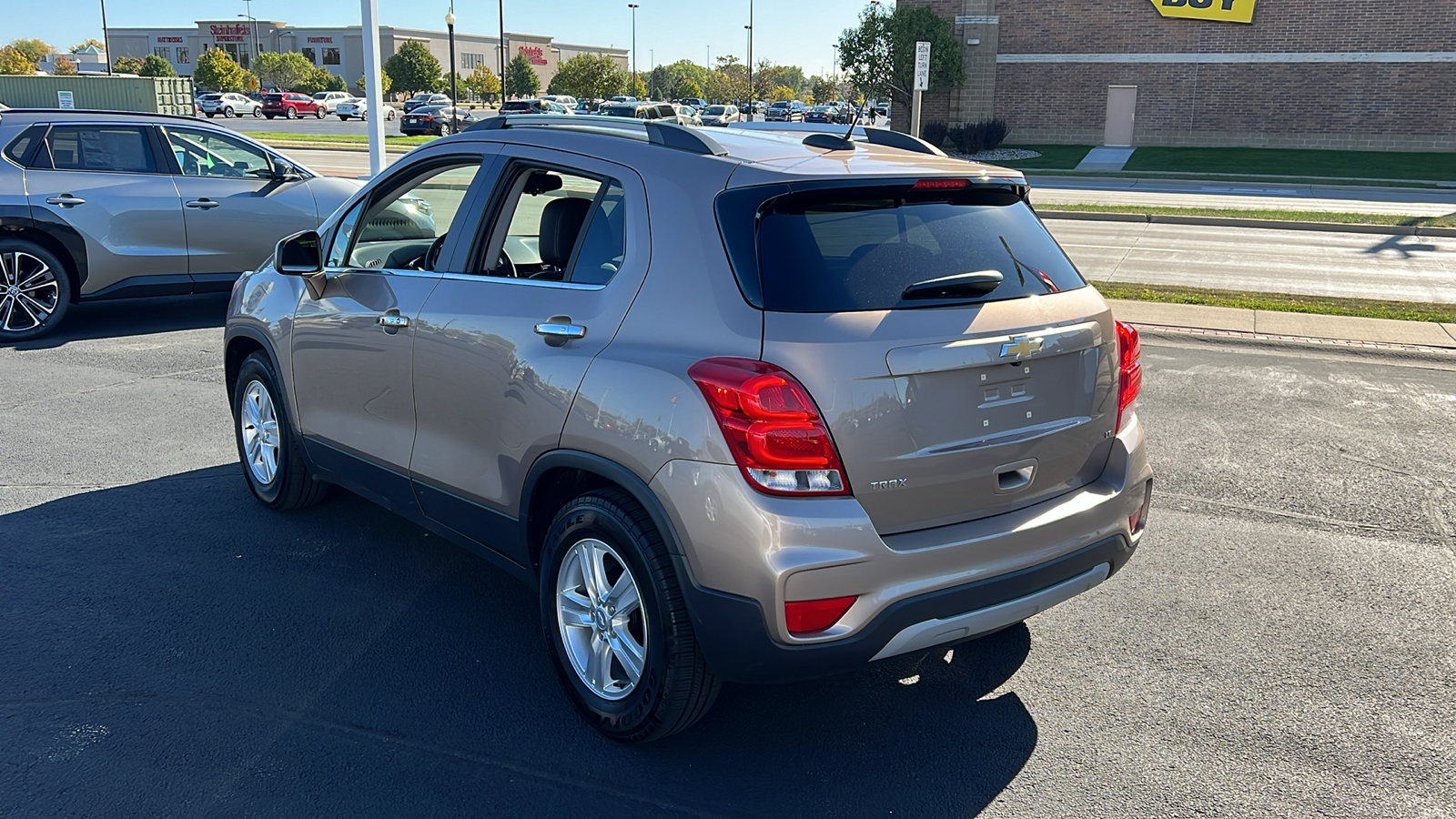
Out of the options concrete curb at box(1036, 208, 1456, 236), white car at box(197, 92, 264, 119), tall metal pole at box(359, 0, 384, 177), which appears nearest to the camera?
tall metal pole at box(359, 0, 384, 177)

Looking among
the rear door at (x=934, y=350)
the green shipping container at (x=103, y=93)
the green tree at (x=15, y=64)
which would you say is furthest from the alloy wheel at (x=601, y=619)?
the green tree at (x=15, y=64)

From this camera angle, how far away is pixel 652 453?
10.3 feet

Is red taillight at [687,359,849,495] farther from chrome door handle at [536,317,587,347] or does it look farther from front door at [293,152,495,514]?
front door at [293,152,495,514]

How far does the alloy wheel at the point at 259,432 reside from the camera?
17.8 feet

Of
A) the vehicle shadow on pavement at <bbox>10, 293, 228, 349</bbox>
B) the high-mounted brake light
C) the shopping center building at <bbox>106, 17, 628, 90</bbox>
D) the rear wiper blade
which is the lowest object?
the vehicle shadow on pavement at <bbox>10, 293, 228, 349</bbox>

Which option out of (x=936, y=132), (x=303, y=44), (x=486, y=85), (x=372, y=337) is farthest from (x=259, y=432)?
(x=303, y=44)

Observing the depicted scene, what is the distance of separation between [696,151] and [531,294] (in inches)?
28.9

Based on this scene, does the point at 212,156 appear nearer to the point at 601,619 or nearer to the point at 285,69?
the point at 601,619

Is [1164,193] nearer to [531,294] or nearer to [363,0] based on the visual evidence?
[363,0]

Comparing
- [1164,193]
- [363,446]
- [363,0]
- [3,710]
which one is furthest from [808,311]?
[1164,193]

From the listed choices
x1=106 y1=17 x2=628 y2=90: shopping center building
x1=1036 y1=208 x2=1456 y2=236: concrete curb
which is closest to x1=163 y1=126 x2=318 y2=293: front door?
x1=1036 y1=208 x2=1456 y2=236: concrete curb

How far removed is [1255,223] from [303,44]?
4905 inches

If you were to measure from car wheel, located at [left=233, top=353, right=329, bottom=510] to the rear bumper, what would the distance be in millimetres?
2756

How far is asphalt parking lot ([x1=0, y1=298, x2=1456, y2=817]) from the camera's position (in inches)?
128
